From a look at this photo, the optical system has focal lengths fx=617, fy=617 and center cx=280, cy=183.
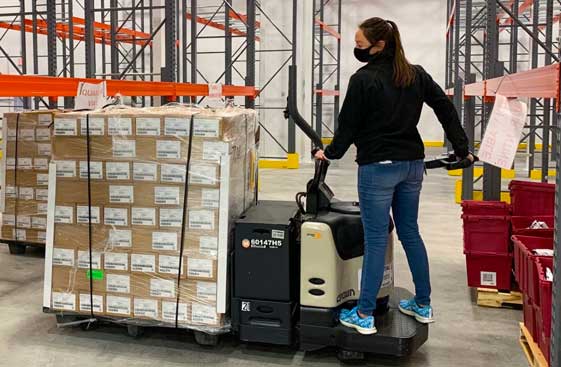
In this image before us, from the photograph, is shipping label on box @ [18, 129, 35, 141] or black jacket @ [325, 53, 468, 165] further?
shipping label on box @ [18, 129, 35, 141]

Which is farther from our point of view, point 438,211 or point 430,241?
point 438,211

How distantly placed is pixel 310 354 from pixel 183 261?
110 cm

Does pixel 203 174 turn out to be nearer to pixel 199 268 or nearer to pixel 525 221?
pixel 199 268

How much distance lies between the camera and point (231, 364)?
4.14 meters

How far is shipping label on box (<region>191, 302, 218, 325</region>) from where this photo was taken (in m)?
4.28

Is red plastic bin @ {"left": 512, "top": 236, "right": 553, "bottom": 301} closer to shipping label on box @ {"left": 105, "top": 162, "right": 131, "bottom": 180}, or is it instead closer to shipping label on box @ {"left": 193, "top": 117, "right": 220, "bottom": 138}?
shipping label on box @ {"left": 193, "top": 117, "right": 220, "bottom": 138}

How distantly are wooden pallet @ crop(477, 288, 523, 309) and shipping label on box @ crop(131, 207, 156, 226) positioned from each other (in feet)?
9.27

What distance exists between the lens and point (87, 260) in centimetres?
457

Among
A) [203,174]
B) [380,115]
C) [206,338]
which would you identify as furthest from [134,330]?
[380,115]

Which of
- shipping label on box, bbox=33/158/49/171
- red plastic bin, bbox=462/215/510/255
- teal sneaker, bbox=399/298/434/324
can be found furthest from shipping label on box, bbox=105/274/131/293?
red plastic bin, bbox=462/215/510/255

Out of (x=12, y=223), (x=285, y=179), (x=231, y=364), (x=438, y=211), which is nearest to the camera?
(x=231, y=364)

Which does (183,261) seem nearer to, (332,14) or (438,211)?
(438,211)

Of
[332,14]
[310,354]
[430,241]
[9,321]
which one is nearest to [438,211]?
[430,241]

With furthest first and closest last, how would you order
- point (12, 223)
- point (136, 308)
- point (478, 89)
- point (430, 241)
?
1. point (430, 241)
2. point (12, 223)
3. point (478, 89)
4. point (136, 308)
